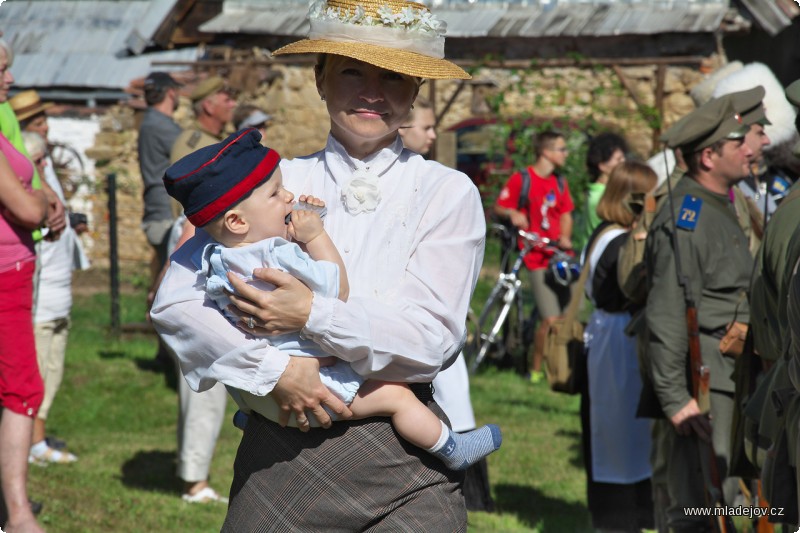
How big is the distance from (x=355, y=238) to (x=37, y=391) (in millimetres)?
2663

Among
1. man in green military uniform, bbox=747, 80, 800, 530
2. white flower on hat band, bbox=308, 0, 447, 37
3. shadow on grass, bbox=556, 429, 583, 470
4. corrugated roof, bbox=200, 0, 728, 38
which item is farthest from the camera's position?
corrugated roof, bbox=200, 0, 728, 38

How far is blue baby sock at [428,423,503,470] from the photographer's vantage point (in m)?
2.59

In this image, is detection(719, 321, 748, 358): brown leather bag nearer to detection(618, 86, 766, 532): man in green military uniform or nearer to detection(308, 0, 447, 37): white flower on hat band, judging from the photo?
detection(618, 86, 766, 532): man in green military uniform

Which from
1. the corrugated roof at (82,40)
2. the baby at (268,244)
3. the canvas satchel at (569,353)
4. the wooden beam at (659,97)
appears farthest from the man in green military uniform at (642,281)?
the corrugated roof at (82,40)

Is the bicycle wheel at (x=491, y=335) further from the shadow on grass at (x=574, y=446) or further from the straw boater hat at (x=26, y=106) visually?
the straw boater hat at (x=26, y=106)

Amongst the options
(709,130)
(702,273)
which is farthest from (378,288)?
(709,130)

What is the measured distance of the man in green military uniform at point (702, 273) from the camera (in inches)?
177

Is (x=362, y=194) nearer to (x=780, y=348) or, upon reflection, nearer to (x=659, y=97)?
(x=780, y=348)

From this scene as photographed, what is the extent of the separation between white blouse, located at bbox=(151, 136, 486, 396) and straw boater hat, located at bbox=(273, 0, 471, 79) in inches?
8.9

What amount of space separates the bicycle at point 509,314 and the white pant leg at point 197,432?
3.75 meters

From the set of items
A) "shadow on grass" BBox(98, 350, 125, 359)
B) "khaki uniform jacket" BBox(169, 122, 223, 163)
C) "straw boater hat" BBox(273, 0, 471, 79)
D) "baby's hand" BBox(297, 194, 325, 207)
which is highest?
"straw boater hat" BBox(273, 0, 471, 79)

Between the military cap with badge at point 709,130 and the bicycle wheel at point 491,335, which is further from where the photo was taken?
the bicycle wheel at point 491,335

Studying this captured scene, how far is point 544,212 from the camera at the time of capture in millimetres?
9688

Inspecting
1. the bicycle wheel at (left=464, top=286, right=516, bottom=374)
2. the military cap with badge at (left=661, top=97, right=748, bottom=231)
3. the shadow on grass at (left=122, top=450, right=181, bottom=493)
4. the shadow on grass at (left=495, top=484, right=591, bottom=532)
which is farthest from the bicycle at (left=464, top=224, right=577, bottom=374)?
the military cap with badge at (left=661, top=97, right=748, bottom=231)
